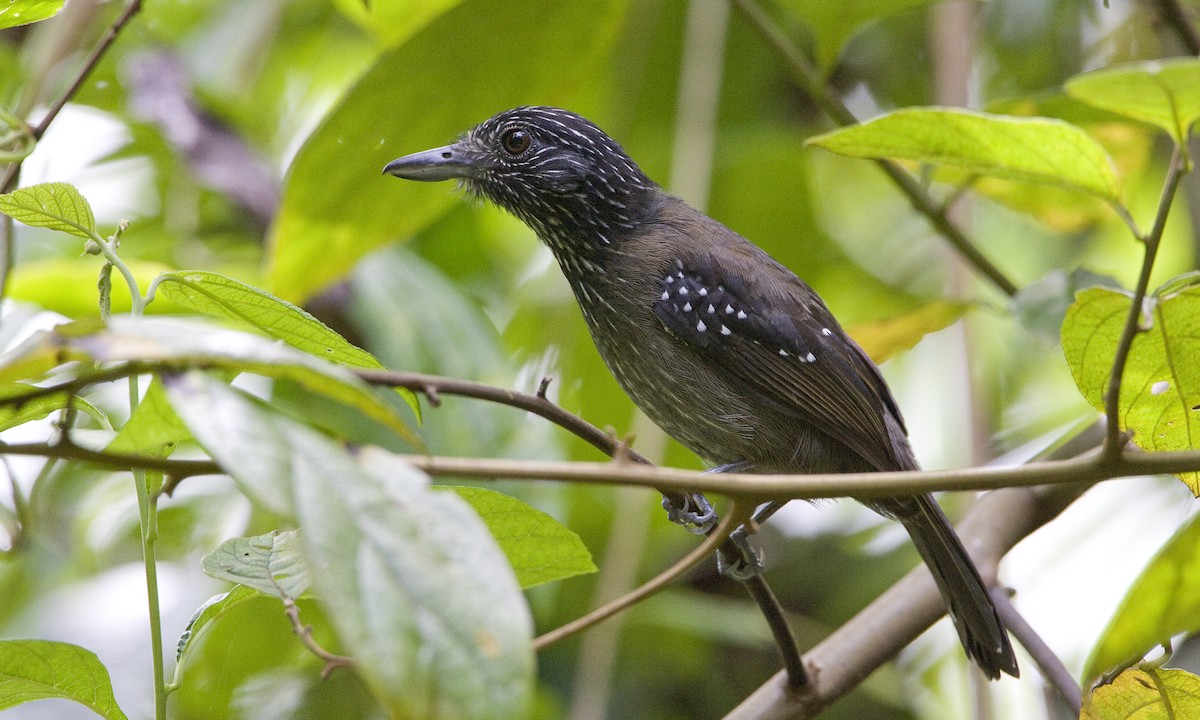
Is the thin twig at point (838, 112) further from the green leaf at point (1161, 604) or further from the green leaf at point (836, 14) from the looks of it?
the green leaf at point (1161, 604)

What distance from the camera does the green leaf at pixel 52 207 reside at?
1.61 meters

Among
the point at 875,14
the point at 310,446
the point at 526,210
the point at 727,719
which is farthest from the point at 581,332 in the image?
the point at 310,446

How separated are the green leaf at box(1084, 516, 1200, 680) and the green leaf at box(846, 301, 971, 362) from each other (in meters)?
0.87

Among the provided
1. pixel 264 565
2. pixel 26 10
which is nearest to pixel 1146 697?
pixel 264 565

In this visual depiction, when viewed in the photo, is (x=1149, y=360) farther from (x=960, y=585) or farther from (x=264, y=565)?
(x=264, y=565)

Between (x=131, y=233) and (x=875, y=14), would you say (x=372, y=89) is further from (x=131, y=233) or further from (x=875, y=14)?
(x=131, y=233)

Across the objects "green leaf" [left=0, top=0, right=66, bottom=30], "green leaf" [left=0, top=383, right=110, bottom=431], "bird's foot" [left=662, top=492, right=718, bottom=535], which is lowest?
"green leaf" [left=0, top=383, right=110, bottom=431]

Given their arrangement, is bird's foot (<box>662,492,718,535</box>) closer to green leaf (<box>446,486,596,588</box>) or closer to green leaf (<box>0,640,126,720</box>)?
green leaf (<box>446,486,596,588</box>)

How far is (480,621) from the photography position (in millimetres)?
1060

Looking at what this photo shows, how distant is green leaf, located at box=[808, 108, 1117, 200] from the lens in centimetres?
161

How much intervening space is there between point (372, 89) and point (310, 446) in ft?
6.73

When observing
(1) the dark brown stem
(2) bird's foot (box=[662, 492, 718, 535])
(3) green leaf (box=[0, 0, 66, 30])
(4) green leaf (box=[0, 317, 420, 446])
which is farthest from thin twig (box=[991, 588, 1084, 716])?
(3) green leaf (box=[0, 0, 66, 30])

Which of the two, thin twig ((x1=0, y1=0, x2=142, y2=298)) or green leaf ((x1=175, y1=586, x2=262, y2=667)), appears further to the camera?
thin twig ((x1=0, y1=0, x2=142, y2=298))

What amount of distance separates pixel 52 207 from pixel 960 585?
7.29 feet
